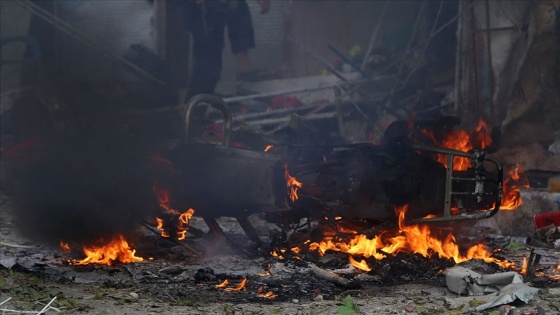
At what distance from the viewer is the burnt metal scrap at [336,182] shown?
605 centimetres

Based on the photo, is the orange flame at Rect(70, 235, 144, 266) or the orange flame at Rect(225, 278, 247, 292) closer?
the orange flame at Rect(225, 278, 247, 292)

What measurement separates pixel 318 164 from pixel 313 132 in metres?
5.84

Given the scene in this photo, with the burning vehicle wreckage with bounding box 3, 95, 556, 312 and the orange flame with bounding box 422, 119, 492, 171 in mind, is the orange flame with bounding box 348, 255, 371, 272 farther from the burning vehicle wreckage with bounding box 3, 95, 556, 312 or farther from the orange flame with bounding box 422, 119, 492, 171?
the orange flame with bounding box 422, 119, 492, 171

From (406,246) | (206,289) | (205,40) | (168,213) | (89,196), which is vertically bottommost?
(206,289)

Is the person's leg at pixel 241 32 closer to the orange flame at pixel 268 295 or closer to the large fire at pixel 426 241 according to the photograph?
the large fire at pixel 426 241

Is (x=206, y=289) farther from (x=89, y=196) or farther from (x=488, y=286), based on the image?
(x=488, y=286)

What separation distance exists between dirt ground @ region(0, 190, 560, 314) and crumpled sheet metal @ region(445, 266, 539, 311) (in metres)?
0.08

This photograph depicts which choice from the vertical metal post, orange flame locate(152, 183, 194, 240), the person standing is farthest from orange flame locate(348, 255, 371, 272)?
the person standing

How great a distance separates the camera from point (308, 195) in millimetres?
6289

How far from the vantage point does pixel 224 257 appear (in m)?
7.02

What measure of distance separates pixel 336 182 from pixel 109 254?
2.32 meters

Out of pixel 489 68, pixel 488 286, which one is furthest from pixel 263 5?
pixel 488 286

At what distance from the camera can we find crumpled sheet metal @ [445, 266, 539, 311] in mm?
5047

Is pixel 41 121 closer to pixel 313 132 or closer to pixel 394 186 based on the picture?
pixel 313 132
